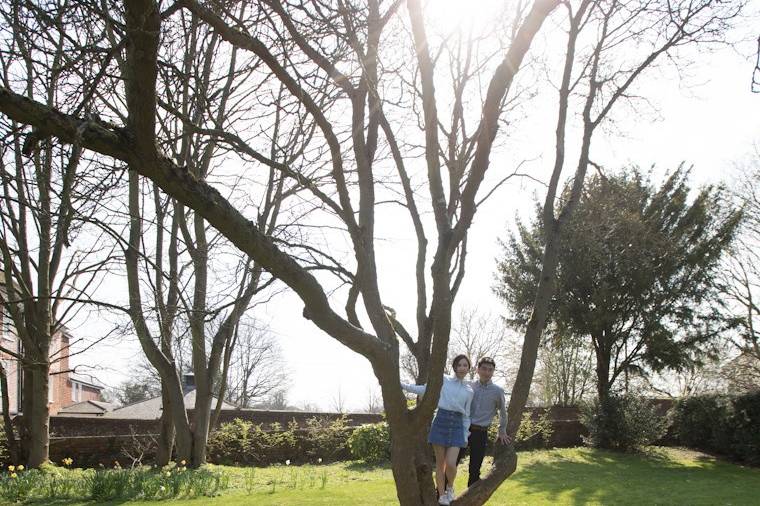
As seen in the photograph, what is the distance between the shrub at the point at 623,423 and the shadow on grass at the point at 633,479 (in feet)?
1.38

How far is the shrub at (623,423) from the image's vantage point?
1598 centimetres

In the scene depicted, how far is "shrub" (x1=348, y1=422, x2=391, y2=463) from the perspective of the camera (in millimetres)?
15977

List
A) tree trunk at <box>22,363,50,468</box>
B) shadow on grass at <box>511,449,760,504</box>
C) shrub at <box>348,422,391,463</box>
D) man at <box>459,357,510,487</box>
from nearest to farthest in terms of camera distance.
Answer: man at <box>459,357,510,487</box> → shadow on grass at <box>511,449,760,504</box> → tree trunk at <box>22,363,50,468</box> → shrub at <box>348,422,391,463</box>

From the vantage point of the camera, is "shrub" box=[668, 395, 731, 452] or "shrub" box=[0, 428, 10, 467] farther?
"shrub" box=[668, 395, 731, 452]

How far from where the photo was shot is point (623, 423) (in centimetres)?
1606

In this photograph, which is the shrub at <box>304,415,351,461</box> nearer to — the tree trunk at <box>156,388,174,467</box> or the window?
the tree trunk at <box>156,388,174,467</box>

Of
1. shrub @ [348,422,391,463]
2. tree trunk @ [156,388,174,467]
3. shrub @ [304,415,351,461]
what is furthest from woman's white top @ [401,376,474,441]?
shrub @ [304,415,351,461]

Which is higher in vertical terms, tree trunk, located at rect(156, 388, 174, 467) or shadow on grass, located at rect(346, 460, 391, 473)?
tree trunk, located at rect(156, 388, 174, 467)

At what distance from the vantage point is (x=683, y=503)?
894 centimetres

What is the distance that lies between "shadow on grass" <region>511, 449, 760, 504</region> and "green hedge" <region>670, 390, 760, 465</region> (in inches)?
30.5

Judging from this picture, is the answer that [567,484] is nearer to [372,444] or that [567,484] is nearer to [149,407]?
[372,444]

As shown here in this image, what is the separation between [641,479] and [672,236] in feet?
29.5

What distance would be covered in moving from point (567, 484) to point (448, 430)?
6134 millimetres

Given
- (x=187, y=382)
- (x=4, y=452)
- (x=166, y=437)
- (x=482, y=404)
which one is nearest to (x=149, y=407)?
(x=187, y=382)
